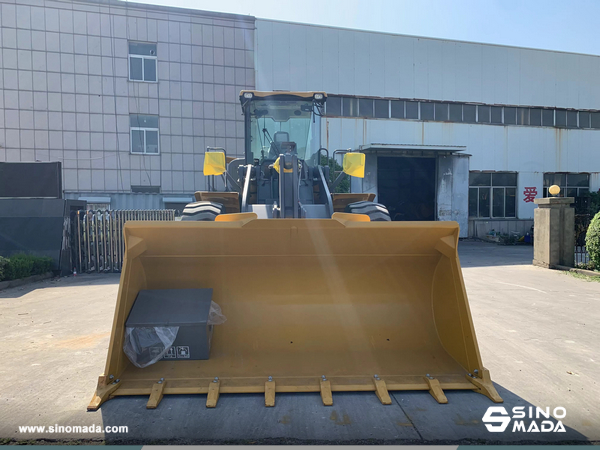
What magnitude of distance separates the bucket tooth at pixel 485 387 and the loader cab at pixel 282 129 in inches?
139

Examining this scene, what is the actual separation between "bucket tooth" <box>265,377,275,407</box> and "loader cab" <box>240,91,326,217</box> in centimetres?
338

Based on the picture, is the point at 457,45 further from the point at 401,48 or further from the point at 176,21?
the point at 176,21

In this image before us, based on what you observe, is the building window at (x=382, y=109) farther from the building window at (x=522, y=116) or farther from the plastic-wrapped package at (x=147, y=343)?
the plastic-wrapped package at (x=147, y=343)

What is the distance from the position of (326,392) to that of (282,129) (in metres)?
4.36

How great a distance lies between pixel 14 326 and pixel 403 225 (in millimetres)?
5498

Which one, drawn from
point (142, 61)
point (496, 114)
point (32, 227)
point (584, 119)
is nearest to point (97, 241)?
point (32, 227)

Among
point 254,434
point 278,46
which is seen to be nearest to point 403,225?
point 254,434

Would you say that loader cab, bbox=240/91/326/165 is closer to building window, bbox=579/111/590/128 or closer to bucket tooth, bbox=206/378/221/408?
bucket tooth, bbox=206/378/221/408

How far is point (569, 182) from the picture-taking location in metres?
23.1

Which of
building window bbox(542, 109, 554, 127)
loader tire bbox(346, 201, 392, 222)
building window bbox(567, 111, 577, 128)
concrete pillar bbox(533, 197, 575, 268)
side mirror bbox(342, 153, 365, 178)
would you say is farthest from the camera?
building window bbox(567, 111, 577, 128)

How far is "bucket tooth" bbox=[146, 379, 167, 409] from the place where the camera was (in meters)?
3.10

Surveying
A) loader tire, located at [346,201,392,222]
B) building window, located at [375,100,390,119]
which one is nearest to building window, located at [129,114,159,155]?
building window, located at [375,100,390,119]

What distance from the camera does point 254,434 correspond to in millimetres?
2836

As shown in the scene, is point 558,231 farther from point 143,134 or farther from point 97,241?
point 143,134
